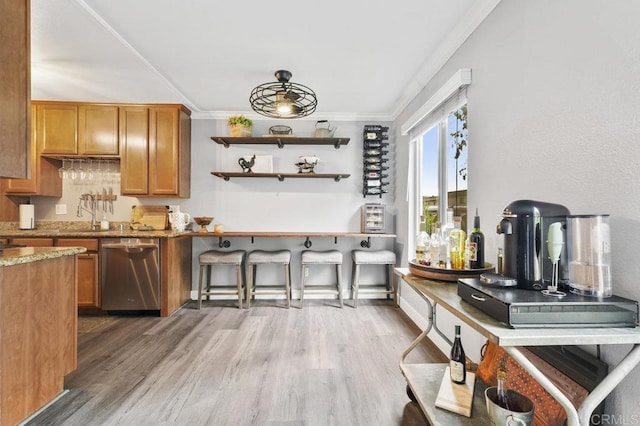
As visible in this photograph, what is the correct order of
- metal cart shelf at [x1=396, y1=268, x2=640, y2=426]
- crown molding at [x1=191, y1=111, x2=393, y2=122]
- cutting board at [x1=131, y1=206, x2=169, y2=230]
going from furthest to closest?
crown molding at [x1=191, y1=111, x2=393, y2=122], cutting board at [x1=131, y1=206, x2=169, y2=230], metal cart shelf at [x1=396, y1=268, x2=640, y2=426]

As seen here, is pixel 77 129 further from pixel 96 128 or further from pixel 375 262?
pixel 375 262

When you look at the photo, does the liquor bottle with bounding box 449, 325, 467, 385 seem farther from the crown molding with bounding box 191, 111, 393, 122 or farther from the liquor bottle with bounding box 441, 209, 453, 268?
the crown molding with bounding box 191, 111, 393, 122

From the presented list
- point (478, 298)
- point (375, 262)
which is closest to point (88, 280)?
point (375, 262)

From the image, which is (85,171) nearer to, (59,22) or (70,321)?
(59,22)

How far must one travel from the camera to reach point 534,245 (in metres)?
1.14

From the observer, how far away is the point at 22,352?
1577mm

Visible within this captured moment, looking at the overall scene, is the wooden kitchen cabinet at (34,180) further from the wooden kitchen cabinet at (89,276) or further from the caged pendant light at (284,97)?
the caged pendant light at (284,97)

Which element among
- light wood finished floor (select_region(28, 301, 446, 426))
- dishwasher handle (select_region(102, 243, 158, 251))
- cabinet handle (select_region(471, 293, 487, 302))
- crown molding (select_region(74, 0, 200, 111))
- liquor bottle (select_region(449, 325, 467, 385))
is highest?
crown molding (select_region(74, 0, 200, 111))

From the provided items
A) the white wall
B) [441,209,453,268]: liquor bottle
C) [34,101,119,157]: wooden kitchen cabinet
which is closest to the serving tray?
[441,209,453,268]: liquor bottle

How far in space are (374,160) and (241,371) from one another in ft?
9.28

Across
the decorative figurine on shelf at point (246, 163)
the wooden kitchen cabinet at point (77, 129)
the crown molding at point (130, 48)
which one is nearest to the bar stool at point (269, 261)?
the decorative figurine on shelf at point (246, 163)

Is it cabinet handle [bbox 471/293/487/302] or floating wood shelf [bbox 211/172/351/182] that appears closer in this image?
cabinet handle [bbox 471/293/487/302]

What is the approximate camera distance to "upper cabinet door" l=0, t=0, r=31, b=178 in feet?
5.05

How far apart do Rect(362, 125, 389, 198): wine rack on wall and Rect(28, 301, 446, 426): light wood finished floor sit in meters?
1.59
